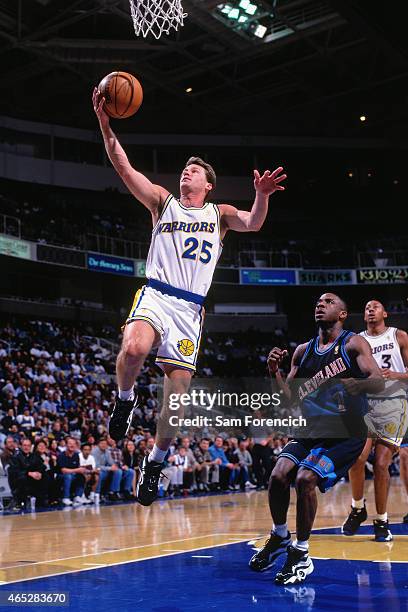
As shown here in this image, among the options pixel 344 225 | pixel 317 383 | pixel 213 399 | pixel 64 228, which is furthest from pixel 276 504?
pixel 344 225

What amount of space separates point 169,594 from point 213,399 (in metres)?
21.2

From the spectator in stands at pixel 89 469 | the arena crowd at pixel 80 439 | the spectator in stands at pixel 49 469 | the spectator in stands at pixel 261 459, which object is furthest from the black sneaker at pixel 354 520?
the spectator in stands at pixel 261 459

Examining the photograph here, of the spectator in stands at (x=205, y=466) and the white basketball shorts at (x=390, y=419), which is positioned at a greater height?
the white basketball shorts at (x=390, y=419)

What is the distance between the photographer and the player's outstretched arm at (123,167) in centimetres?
524

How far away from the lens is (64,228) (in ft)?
91.9

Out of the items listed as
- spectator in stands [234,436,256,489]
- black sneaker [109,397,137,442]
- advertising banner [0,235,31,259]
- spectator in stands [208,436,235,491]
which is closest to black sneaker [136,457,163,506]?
black sneaker [109,397,137,442]

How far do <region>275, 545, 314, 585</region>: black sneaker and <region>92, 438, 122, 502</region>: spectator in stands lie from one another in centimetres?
941

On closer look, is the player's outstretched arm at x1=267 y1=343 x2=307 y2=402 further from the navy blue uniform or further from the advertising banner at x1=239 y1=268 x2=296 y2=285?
the advertising banner at x1=239 y1=268 x2=296 y2=285

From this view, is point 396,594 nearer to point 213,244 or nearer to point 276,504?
point 276,504

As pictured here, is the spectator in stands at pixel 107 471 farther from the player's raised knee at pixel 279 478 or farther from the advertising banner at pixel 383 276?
the advertising banner at pixel 383 276

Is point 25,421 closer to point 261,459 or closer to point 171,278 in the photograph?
point 261,459

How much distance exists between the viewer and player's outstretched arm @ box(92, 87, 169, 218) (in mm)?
5238

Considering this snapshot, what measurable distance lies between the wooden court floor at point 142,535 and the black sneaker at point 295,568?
118 centimetres

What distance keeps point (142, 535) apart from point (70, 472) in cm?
540
